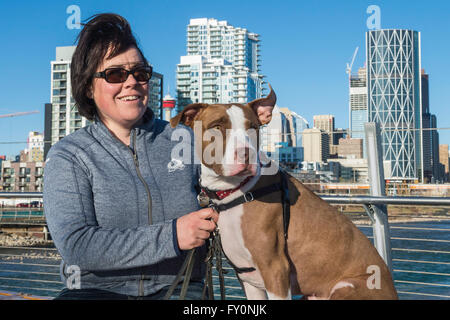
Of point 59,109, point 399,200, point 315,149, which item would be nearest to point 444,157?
point 315,149

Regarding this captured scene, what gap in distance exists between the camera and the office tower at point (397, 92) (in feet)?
381

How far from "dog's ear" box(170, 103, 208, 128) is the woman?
0.11 metres

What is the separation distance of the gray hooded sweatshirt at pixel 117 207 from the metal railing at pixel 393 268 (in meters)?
0.43

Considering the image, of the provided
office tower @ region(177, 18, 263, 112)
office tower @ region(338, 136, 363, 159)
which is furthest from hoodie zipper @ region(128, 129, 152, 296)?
office tower @ region(338, 136, 363, 159)

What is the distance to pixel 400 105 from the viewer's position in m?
123

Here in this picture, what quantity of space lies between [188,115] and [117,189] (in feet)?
1.83

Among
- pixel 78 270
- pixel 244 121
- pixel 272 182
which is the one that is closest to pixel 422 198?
pixel 272 182

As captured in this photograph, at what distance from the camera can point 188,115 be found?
2.18m

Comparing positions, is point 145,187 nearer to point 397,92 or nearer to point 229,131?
point 229,131

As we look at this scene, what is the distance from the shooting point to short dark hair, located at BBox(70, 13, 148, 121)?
1.99 metres

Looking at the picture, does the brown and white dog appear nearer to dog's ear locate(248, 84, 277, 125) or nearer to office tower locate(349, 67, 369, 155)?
dog's ear locate(248, 84, 277, 125)

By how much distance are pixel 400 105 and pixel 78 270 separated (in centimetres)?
13229
